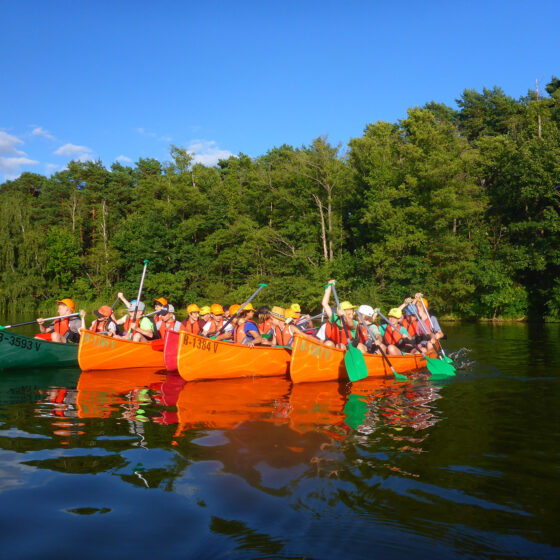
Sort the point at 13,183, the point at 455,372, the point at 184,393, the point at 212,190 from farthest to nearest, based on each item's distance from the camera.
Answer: the point at 13,183
the point at 212,190
the point at 455,372
the point at 184,393

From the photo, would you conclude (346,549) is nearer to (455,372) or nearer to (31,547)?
(31,547)

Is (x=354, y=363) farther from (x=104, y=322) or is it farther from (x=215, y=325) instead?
(x=104, y=322)

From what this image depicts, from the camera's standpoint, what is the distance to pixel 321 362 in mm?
9117

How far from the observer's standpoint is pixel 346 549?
3250 millimetres

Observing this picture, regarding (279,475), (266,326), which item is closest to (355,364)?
(266,326)

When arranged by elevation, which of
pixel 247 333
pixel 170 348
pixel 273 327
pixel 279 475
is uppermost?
pixel 273 327

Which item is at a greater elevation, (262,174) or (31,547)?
(262,174)

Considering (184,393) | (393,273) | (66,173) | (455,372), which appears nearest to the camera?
(184,393)

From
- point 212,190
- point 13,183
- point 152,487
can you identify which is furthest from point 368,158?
point 13,183

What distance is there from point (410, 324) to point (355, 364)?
3.52 m

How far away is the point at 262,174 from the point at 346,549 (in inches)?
1272

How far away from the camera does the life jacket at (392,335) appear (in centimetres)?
1093

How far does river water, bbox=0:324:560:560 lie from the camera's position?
3.31 m

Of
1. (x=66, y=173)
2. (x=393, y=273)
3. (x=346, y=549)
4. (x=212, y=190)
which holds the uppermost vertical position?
(x=66, y=173)
